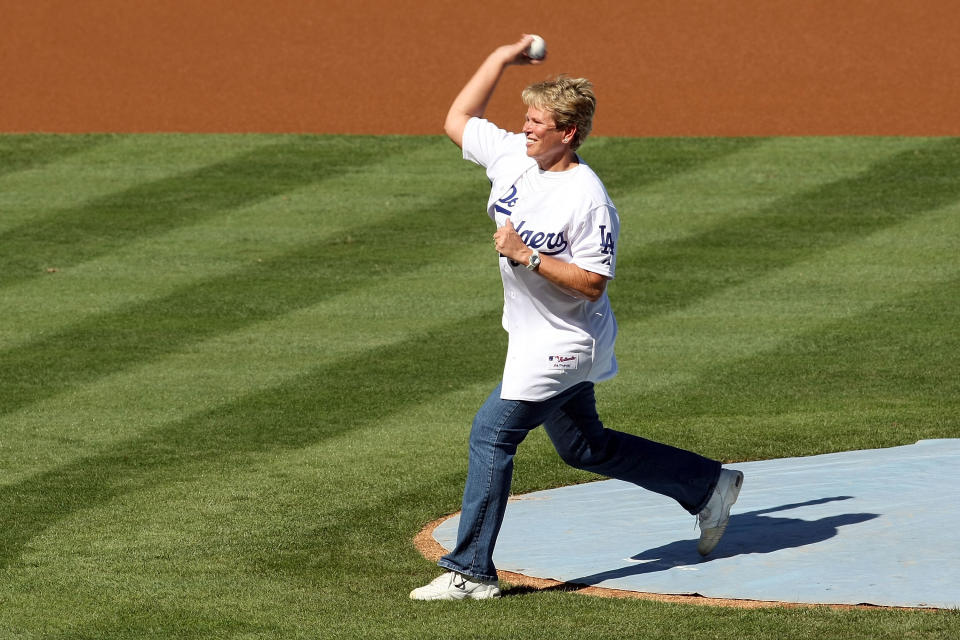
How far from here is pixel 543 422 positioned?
17.6 feet

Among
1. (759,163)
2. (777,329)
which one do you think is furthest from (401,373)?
(759,163)

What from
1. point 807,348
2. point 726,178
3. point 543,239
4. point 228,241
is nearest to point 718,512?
point 543,239

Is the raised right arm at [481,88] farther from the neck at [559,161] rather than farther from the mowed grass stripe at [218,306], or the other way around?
the mowed grass stripe at [218,306]

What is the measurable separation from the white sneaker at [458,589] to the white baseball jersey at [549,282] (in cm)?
66

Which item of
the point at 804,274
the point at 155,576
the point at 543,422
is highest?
the point at 543,422

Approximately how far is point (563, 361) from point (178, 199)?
390 inches

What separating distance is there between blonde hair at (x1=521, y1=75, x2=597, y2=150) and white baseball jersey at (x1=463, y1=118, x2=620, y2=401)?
154 millimetres

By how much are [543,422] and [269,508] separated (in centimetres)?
176

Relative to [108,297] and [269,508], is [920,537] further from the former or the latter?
[108,297]

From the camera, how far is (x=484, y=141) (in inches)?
213

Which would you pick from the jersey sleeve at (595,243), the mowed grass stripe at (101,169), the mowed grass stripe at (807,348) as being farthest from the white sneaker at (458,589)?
the mowed grass stripe at (101,169)

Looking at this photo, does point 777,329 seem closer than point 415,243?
Yes

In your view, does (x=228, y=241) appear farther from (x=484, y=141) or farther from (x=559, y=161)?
(x=559, y=161)

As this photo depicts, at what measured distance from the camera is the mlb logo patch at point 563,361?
17.0 ft
